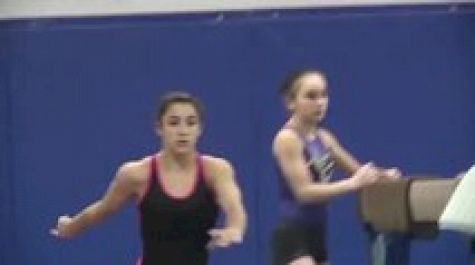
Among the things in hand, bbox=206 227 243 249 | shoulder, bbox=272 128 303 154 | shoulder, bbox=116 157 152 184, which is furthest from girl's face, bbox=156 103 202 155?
shoulder, bbox=272 128 303 154

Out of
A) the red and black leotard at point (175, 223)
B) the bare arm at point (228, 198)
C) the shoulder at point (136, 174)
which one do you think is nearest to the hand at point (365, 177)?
the bare arm at point (228, 198)

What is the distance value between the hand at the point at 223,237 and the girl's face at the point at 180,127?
380mm

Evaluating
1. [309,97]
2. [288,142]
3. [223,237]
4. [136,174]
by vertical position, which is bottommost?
[223,237]

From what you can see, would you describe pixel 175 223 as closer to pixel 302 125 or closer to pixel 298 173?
pixel 298 173

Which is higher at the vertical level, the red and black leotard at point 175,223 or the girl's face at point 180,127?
the girl's face at point 180,127

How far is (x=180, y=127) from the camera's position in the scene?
184 inches

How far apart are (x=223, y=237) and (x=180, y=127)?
1.68 ft

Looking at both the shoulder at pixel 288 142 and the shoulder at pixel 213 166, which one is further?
the shoulder at pixel 288 142

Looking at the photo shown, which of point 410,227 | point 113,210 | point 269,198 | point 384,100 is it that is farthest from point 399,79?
point 113,210

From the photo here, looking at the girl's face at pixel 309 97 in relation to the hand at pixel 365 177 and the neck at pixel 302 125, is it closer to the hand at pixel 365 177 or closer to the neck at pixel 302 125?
the neck at pixel 302 125

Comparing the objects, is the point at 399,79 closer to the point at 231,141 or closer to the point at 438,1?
the point at 438,1

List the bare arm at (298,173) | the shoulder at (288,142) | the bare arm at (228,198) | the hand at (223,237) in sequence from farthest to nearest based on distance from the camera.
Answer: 1. the shoulder at (288,142)
2. the bare arm at (298,173)
3. the bare arm at (228,198)
4. the hand at (223,237)

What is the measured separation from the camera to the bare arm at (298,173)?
4914mm

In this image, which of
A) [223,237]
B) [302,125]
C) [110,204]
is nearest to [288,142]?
[302,125]
